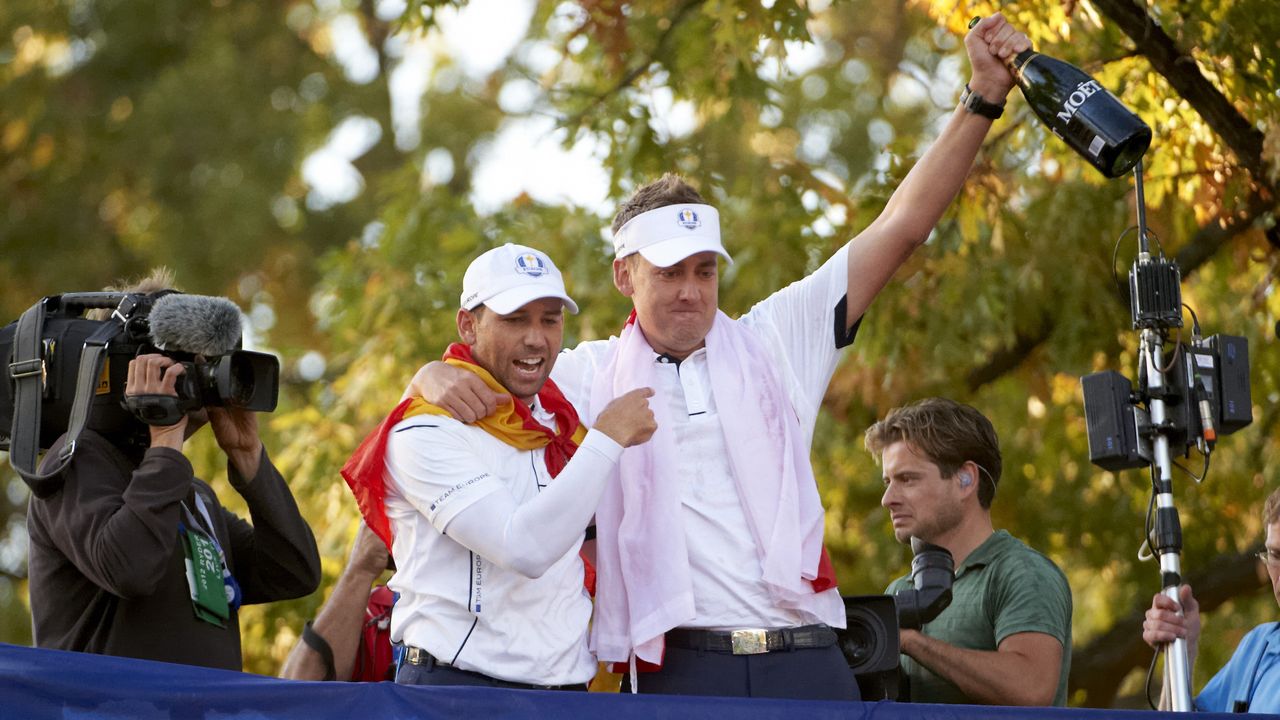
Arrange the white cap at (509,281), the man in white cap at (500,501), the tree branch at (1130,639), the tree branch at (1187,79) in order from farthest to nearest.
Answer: the tree branch at (1130,639), the tree branch at (1187,79), the white cap at (509,281), the man in white cap at (500,501)

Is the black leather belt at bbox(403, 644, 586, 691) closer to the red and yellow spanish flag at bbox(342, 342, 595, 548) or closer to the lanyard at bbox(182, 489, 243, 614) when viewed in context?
the red and yellow spanish flag at bbox(342, 342, 595, 548)

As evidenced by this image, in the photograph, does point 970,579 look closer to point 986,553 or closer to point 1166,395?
point 986,553

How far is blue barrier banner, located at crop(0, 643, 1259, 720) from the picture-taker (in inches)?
130

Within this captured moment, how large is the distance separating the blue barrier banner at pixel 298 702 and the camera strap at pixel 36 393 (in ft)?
2.49

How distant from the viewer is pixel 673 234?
417 cm

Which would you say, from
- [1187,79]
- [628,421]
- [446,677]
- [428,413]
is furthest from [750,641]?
[1187,79]

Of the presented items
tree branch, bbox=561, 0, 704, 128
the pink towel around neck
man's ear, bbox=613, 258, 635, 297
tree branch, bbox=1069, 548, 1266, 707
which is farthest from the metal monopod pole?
tree branch, bbox=1069, 548, 1266, 707

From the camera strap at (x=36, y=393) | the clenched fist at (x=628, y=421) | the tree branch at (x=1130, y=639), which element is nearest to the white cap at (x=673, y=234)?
the clenched fist at (x=628, y=421)

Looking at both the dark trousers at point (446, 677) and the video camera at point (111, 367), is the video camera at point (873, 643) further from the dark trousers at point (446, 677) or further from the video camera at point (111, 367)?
the video camera at point (111, 367)

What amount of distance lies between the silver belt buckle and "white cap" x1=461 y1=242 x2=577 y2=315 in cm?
86

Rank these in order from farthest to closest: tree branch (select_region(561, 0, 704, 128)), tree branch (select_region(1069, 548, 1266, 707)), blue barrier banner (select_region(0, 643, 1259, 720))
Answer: tree branch (select_region(1069, 548, 1266, 707)), tree branch (select_region(561, 0, 704, 128)), blue barrier banner (select_region(0, 643, 1259, 720))

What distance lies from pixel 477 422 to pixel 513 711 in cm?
77

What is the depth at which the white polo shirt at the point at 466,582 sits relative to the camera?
3764 mm

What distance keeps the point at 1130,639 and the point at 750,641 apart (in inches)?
224
